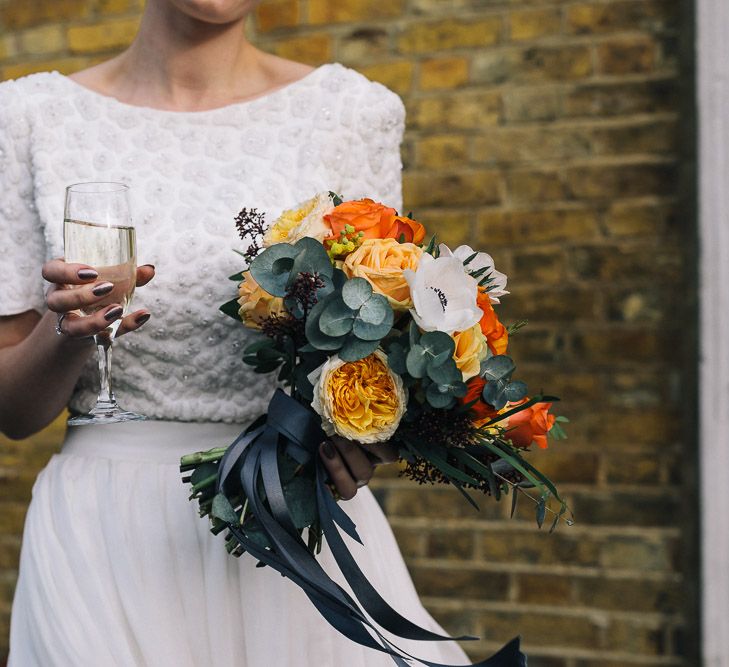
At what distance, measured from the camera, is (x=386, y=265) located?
1.27m

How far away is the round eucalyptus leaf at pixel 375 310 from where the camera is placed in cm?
124

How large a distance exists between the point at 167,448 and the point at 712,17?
186cm

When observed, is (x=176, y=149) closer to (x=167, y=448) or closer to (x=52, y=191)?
(x=52, y=191)

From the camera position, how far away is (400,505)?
9.65ft

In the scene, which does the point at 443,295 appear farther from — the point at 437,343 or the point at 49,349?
the point at 49,349

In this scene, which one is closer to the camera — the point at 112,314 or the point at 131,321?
the point at 112,314

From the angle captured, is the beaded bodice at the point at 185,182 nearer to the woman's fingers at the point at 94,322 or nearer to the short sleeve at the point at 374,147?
the short sleeve at the point at 374,147

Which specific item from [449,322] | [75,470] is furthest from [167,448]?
[449,322]

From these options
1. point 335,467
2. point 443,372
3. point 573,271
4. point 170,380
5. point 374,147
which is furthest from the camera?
point 573,271

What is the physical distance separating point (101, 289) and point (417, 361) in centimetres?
42

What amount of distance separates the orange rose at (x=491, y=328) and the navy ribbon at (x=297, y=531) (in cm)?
27

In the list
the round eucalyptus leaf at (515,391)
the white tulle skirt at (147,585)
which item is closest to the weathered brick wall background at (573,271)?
the white tulle skirt at (147,585)

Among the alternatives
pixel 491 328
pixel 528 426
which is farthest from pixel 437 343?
pixel 528 426

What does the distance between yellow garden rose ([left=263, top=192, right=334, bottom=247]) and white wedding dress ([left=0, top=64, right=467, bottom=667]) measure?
264 millimetres
